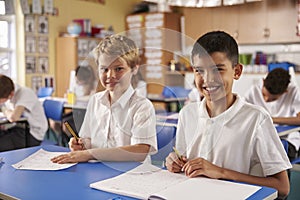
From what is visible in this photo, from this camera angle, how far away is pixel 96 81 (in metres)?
1.57

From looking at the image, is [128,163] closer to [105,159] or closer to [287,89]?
[105,159]

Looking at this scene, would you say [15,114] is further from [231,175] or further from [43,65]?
[43,65]

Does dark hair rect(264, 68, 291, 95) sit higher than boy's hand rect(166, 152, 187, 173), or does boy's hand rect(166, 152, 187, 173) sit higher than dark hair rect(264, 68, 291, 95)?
dark hair rect(264, 68, 291, 95)

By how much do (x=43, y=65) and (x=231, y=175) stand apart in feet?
18.2

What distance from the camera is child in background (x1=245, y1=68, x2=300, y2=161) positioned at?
286 cm

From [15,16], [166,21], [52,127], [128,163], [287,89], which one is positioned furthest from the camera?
[166,21]

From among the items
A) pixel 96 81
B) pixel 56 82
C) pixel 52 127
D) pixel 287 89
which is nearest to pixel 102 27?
pixel 56 82

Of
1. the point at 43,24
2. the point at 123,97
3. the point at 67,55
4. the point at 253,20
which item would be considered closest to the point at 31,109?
the point at 123,97

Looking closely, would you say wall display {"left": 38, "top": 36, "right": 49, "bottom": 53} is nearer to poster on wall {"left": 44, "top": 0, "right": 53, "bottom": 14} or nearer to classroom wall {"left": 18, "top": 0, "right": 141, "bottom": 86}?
classroom wall {"left": 18, "top": 0, "right": 141, "bottom": 86}

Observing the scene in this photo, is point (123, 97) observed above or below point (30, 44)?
below

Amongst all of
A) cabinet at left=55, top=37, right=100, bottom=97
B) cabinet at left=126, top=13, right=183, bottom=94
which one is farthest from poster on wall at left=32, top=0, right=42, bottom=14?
cabinet at left=126, top=13, right=183, bottom=94

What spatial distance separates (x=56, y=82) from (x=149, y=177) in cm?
552

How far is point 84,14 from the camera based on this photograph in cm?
689

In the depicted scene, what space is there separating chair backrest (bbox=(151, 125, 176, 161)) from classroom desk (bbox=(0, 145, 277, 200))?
0.34 feet
